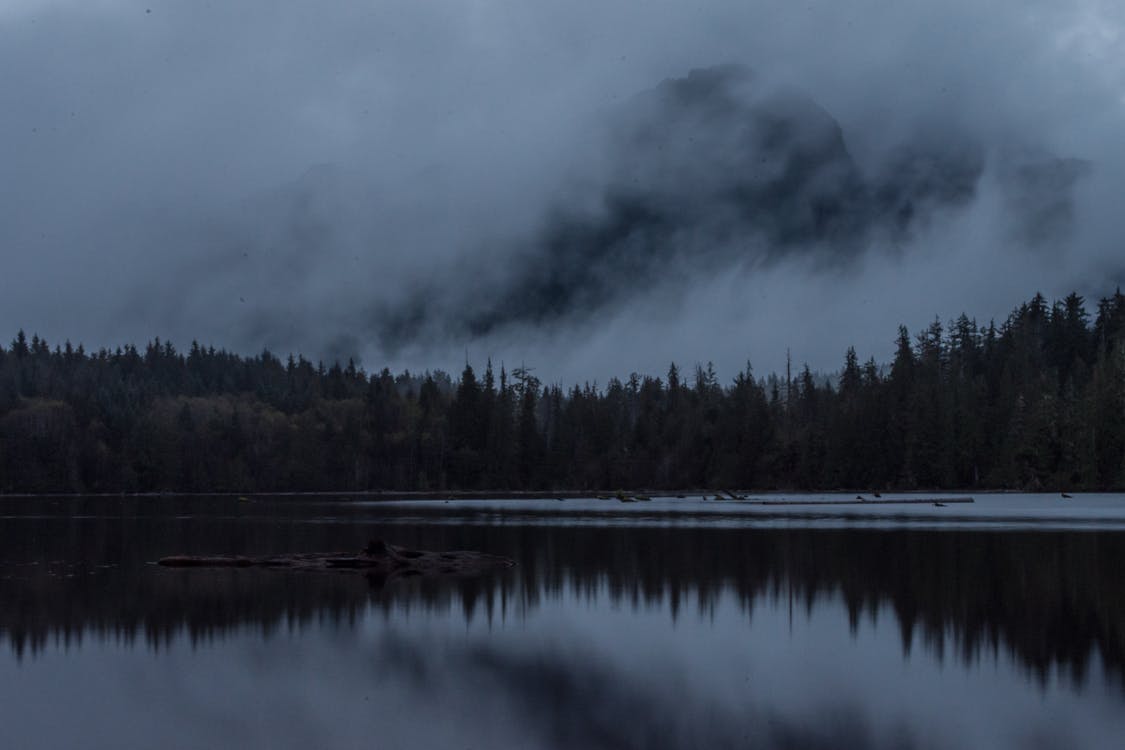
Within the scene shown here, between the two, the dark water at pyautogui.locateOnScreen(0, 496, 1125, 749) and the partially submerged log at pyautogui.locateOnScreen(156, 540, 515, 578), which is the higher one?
the partially submerged log at pyautogui.locateOnScreen(156, 540, 515, 578)

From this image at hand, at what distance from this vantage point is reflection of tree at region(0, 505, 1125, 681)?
3231 centimetres

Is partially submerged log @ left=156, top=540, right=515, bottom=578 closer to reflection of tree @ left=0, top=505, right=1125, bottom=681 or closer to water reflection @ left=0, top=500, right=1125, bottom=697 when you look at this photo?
water reflection @ left=0, top=500, right=1125, bottom=697

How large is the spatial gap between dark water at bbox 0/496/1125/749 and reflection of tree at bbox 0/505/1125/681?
0.20m

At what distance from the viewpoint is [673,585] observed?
4406cm

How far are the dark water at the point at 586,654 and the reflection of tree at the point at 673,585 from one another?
0.67 feet

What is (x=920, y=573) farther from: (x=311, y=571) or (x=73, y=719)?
(x=73, y=719)

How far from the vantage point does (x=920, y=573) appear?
154ft

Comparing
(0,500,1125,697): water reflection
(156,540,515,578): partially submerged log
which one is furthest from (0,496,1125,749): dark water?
(156,540,515,578): partially submerged log

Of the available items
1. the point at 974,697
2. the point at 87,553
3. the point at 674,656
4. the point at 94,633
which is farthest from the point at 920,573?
the point at 87,553

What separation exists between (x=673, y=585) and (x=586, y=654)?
51.1 ft

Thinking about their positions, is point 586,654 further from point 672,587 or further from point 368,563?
point 368,563

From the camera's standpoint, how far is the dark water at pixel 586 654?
2105 centimetres

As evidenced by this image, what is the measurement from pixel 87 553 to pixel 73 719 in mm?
42097

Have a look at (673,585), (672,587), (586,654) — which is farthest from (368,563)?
(586,654)
